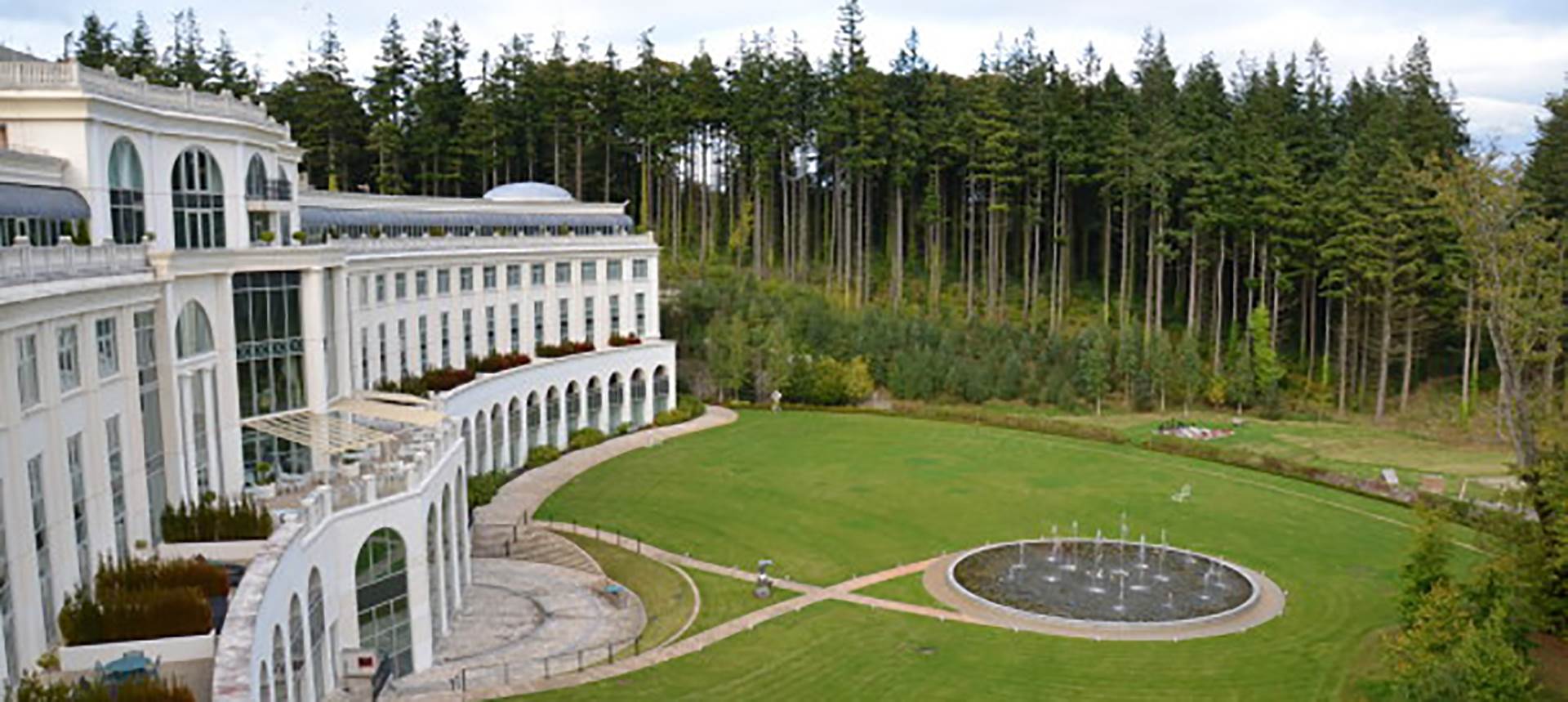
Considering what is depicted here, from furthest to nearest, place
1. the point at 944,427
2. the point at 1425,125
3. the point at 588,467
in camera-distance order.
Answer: the point at 1425,125, the point at 944,427, the point at 588,467

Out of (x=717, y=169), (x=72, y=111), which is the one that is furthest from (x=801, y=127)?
(x=72, y=111)

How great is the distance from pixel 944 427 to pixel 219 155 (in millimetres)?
37125

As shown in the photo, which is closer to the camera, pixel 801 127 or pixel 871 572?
pixel 871 572

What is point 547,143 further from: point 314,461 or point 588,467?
point 314,461

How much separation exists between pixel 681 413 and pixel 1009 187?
29.0m

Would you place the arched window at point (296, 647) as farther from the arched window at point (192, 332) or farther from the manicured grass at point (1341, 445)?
the manicured grass at point (1341, 445)

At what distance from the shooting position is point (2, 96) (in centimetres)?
2517

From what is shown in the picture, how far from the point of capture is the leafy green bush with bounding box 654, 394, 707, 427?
6009cm

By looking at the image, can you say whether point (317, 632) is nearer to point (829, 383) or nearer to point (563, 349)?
point (563, 349)

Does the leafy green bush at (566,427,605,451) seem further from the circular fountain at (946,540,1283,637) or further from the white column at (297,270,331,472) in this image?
the circular fountain at (946,540,1283,637)

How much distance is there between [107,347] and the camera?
23.8m

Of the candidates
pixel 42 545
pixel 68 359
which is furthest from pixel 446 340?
pixel 42 545

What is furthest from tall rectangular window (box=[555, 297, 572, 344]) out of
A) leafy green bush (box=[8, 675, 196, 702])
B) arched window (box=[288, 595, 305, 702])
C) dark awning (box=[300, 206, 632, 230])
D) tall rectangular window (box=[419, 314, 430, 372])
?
leafy green bush (box=[8, 675, 196, 702])

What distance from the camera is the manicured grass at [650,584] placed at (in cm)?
3126
